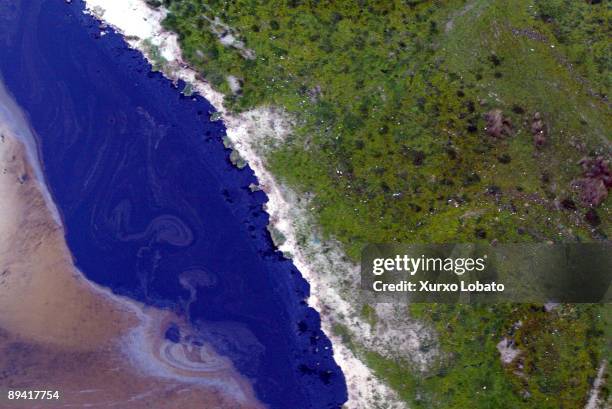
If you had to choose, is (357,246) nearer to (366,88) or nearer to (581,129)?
(366,88)

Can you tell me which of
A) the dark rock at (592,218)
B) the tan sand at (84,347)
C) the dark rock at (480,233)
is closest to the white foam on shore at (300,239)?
the tan sand at (84,347)

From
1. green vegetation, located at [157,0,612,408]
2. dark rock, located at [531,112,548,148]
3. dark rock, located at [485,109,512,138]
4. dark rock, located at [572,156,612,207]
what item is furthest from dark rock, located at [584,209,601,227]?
dark rock, located at [485,109,512,138]

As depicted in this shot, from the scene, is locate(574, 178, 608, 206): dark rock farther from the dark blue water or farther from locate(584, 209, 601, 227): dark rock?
the dark blue water

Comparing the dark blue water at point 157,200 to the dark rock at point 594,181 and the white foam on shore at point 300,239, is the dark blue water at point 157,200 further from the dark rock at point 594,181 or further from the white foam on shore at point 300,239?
the dark rock at point 594,181

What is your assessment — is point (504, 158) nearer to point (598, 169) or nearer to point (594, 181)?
point (594, 181)

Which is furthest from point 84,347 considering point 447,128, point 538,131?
point 538,131

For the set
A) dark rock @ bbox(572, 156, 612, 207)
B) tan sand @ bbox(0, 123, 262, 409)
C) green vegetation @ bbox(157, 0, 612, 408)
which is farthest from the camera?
dark rock @ bbox(572, 156, 612, 207)
